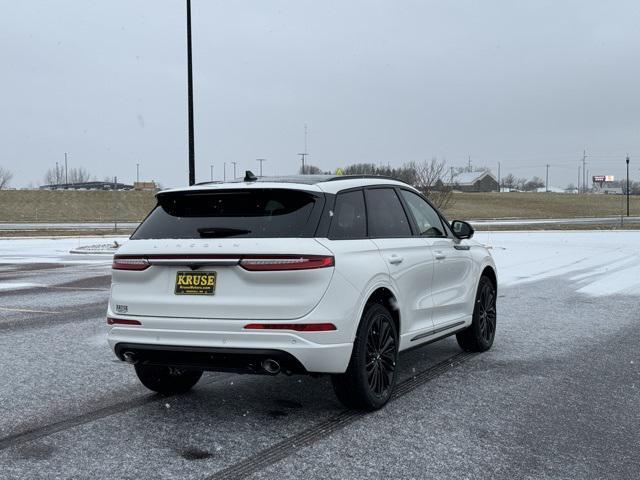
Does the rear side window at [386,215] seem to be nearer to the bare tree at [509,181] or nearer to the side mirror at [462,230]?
the side mirror at [462,230]

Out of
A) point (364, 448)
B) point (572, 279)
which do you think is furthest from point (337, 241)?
point (572, 279)

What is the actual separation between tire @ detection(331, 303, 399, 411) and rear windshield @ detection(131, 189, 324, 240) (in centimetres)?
86

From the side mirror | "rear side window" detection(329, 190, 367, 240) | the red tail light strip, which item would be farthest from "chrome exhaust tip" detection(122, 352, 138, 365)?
the side mirror

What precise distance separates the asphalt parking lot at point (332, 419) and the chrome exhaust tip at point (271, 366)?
17.2 inches

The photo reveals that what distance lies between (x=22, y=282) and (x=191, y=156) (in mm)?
6767

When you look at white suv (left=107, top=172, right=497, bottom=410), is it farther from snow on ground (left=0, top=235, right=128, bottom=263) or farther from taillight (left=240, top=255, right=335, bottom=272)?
snow on ground (left=0, top=235, right=128, bottom=263)

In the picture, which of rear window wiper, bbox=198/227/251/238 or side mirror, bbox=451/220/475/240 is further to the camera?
side mirror, bbox=451/220/475/240

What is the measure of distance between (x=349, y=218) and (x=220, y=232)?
3.29ft

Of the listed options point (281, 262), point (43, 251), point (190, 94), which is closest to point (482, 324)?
point (281, 262)

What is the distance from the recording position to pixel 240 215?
5.00 meters

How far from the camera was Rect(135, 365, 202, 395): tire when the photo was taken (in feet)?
18.9

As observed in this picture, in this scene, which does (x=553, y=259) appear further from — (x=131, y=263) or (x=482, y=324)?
(x=131, y=263)

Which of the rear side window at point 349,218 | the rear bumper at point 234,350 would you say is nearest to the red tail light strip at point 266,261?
the rear side window at point 349,218

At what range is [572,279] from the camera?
14984 mm
